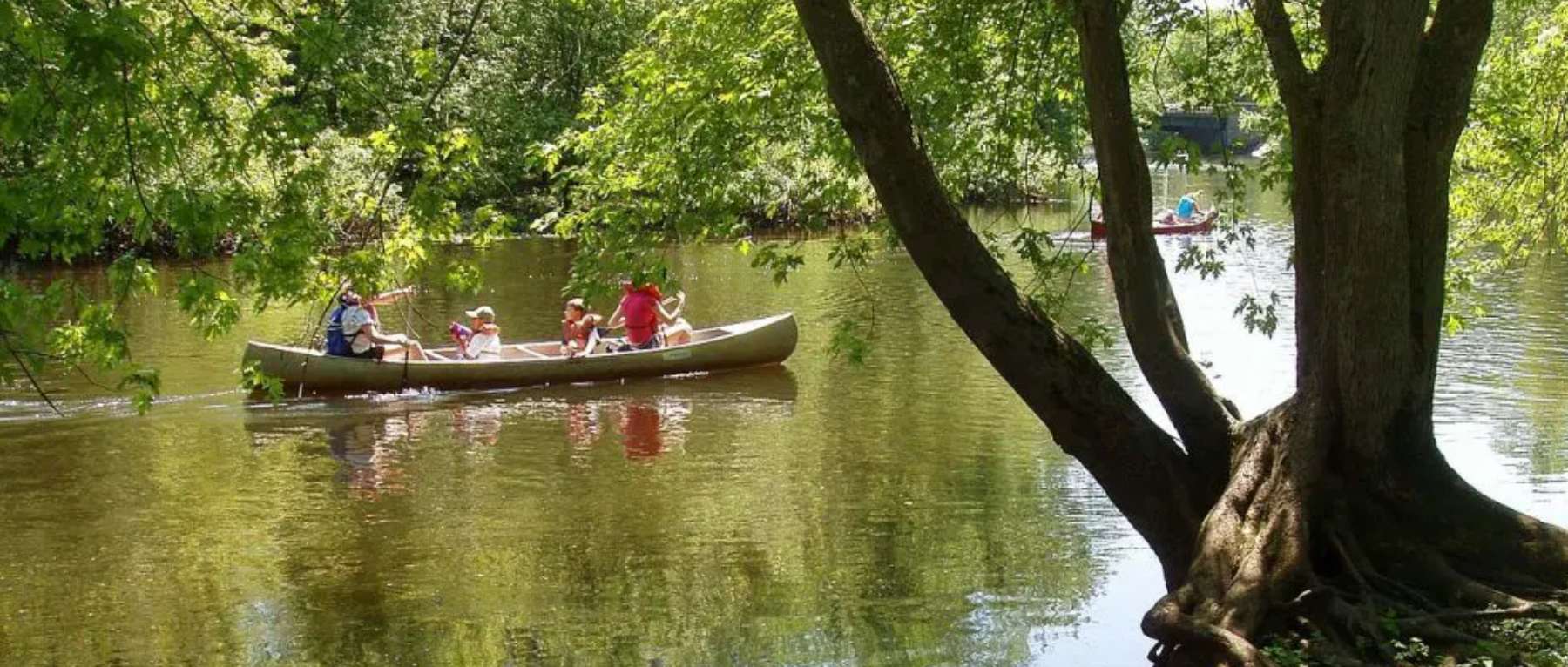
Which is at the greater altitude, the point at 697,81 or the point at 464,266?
the point at 697,81

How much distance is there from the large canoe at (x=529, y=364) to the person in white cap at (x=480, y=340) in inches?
8.8

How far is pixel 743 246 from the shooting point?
8.73 metres

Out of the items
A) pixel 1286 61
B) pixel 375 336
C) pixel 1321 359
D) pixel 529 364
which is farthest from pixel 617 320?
pixel 1286 61

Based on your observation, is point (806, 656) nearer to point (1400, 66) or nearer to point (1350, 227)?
point (1350, 227)

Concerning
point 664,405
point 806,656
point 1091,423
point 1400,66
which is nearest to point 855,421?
point 664,405

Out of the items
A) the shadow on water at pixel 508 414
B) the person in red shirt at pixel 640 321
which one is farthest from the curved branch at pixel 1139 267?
the person in red shirt at pixel 640 321

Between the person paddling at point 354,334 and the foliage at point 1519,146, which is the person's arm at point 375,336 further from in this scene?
the foliage at point 1519,146

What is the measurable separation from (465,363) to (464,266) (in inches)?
402

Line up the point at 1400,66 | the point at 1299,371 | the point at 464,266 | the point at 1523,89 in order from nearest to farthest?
the point at 1400,66
the point at 1299,371
the point at 464,266
the point at 1523,89

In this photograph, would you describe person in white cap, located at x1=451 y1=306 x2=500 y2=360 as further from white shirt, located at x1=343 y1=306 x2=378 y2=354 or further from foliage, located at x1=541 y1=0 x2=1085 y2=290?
foliage, located at x1=541 y1=0 x2=1085 y2=290

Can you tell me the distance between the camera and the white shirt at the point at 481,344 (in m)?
18.8

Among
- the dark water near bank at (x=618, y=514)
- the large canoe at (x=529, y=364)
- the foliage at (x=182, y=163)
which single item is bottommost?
the dark water near bank at (x=618, y=514)

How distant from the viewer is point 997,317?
6902mm

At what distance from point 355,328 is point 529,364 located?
1904mm
